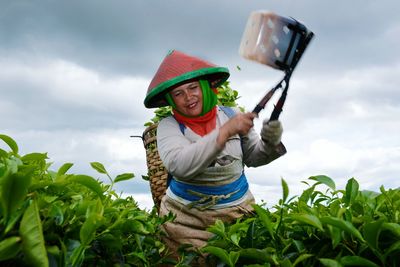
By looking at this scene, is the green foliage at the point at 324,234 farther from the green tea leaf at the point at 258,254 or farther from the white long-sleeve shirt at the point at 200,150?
the white long-sleeve shirt at the point at 200,150

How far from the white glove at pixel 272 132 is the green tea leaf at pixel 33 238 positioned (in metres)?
1.55

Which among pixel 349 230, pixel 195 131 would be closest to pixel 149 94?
pixel 195 131

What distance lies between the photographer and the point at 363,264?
1.47 metres

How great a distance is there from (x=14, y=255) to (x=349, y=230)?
0.90 meters

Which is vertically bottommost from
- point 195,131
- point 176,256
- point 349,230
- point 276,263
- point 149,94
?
point 176,256

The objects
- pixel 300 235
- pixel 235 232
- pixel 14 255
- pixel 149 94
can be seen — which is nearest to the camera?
pixel 14 255

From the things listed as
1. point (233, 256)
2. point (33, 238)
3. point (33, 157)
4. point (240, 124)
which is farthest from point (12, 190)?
point (240, 124)

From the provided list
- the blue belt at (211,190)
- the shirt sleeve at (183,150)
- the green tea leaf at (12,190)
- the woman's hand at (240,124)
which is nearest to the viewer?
the green tea leaf at (12,190)

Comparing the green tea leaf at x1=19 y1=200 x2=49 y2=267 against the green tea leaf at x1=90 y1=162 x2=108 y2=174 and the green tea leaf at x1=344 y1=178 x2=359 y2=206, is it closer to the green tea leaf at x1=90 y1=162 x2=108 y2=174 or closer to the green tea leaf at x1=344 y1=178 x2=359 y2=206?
the green tea leaf at x1=90 y1=162 x2=108 y2=174

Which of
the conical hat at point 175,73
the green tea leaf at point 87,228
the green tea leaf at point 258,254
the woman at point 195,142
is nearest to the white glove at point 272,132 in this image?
the woman at point 195,142

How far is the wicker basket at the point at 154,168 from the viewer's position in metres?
3.93

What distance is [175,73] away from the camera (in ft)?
8.77

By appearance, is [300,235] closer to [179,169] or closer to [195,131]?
[179,169]

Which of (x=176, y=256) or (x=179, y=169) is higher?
(x=179, y=169)
